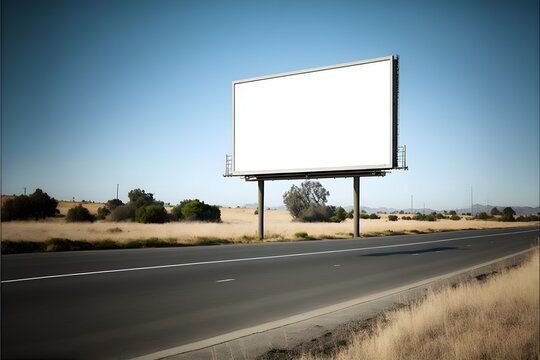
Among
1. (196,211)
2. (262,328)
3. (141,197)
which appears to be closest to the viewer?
(262,328)

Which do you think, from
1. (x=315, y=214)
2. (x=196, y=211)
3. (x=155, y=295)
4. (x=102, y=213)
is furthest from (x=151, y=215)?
(x=155, y=295)

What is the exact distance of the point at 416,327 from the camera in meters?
6.45

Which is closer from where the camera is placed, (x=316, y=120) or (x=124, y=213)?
(x=316, y=120)

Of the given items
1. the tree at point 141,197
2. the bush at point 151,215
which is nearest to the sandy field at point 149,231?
the bush at point 151,215

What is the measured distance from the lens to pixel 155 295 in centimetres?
949

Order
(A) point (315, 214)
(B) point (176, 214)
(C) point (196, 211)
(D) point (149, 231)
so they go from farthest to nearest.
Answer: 1. (A) point (315, 214)
2. (C) point (196, 211)
3. (B) point (176, 214)
4. (D) point (149, 231)

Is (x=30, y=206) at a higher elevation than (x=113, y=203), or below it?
below

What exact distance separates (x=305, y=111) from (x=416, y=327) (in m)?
26.4

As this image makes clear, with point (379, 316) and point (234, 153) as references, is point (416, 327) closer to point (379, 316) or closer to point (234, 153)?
point (379, 316)

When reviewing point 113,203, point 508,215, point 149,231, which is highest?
point 113,203

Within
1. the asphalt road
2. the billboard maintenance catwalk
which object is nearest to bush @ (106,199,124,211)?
the billboard maintenance catwalk

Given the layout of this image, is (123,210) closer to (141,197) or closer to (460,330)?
(141,197)

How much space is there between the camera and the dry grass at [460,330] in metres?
5.40

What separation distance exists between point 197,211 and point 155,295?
166 feet
